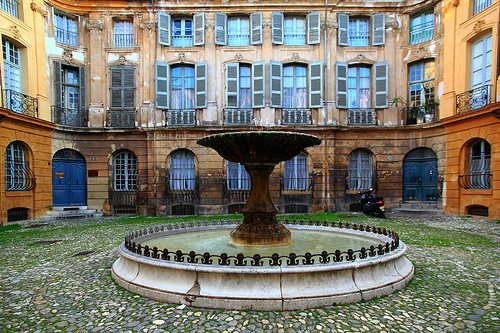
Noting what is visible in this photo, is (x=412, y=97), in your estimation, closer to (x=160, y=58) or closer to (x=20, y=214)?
(x=160, y=58)

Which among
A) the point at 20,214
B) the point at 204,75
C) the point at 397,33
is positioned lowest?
the point at 20,214

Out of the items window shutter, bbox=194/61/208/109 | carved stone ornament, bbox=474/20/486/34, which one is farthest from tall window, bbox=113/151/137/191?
carved stone ornament, bbox=474/20/486/34

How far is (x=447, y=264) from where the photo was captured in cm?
623

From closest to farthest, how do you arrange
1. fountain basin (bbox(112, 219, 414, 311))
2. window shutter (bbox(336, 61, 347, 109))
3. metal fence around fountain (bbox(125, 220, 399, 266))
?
fountain basin (bbox(112, 219, 414, 311)) → metal fence around fountain (bbox(125, 220, 399, 266)) → window shutter (bbox(336, 61, 347, 109))

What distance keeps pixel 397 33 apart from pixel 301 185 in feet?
30.9

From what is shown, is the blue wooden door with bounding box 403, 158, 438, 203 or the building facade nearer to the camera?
the blue wooden door with bounding box 403, 158, 438, 203

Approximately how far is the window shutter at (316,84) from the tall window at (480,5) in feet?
22.3

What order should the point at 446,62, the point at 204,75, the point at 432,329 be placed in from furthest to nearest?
the point at 204,75
the point at 446,62
the point at 432,329

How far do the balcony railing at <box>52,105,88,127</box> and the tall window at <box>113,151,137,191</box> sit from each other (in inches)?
96.1

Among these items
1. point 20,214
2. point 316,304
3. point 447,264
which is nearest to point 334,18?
point 447,264

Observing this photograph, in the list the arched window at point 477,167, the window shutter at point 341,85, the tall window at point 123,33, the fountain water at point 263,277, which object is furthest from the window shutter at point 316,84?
the fountain water at point 263,277

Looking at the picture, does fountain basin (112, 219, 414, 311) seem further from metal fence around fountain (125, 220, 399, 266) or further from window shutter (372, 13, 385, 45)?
window shutter (372, 13, 385, 45)

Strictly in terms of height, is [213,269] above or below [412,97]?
below

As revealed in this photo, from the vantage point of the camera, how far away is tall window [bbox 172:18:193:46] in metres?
17.0
